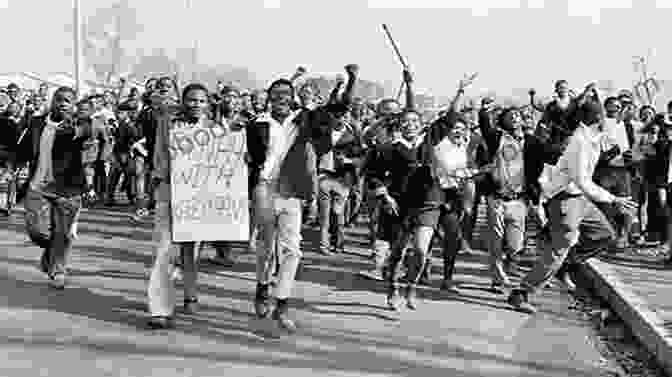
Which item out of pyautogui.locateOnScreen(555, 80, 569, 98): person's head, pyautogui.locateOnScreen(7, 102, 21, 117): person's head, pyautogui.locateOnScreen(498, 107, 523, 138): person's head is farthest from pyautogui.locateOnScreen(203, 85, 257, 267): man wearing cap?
pyautogui.locateOnScreen(7, 102, 21, 117): person's head

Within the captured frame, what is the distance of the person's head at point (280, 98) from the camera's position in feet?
21.2

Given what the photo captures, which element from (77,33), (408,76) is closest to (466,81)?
(408,76)

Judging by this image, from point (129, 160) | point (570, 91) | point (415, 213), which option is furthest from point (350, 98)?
point (129, 160)

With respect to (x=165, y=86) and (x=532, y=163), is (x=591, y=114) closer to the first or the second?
(x=532, y=163)

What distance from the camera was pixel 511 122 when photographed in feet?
27.4

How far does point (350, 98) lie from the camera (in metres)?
6.16

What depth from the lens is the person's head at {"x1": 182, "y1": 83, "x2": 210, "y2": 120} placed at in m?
6.30

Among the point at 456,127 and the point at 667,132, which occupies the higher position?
the point at 667,132

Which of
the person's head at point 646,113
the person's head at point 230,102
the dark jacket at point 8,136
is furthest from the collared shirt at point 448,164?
the dark jacket at point 8,136

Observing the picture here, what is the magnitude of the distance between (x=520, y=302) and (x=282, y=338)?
2.36 m

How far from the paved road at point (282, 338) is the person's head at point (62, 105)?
1525 millimetres

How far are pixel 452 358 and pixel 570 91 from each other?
17.6 feet

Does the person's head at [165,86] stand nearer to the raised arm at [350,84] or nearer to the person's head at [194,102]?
the person's head at [194,102]

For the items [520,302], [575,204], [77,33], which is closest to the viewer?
[575,204]
